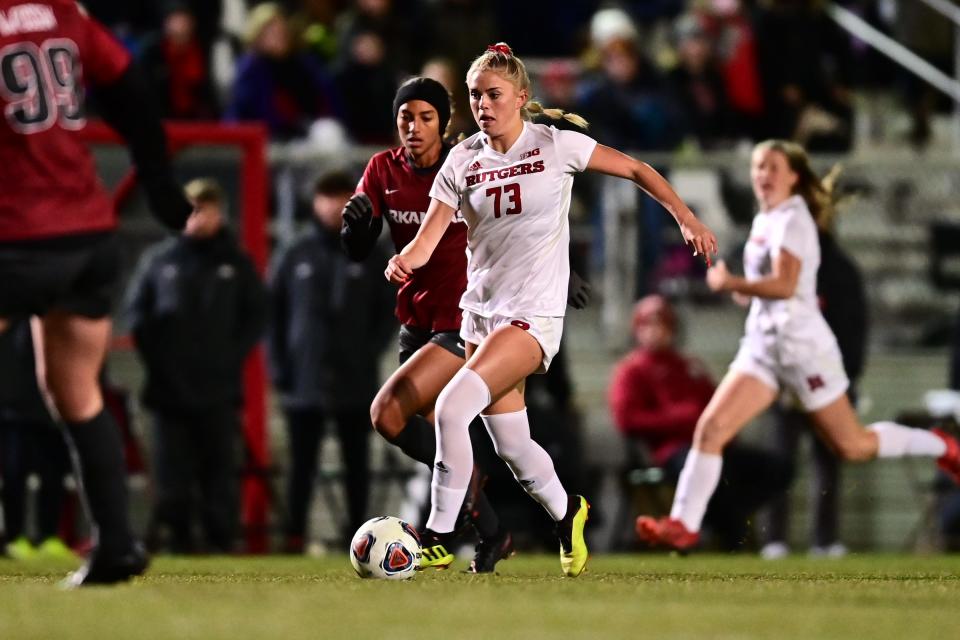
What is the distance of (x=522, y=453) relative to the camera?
8.16m

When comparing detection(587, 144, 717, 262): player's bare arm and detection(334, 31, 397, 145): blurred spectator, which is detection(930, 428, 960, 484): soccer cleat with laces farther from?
detection(334, 31, 397, 145): blurred spectator

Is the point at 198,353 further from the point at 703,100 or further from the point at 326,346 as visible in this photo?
the point at 703,100

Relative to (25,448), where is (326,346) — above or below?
above

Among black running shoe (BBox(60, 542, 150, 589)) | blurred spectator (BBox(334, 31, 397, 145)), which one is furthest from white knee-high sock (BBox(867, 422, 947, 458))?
blurred spectator (BBox(334, 31, 397, 145))

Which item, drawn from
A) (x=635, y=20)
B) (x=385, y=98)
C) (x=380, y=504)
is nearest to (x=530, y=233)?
(x=380, y=504)

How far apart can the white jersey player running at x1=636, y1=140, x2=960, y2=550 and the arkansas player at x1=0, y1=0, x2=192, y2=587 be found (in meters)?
4.07

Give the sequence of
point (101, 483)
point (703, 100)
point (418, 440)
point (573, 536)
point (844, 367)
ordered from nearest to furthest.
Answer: point (101, 483) → point (573, 536) → point (418, 440) → point (844, 367) → point (703, 100)

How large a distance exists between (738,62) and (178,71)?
4864 mm

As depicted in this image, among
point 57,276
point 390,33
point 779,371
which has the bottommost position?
point 779,371

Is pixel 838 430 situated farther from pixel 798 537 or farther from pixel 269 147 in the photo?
pixel 269 147

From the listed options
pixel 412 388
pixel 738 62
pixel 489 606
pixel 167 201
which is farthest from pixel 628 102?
pixel 489 606

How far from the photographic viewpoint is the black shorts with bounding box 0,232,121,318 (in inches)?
257

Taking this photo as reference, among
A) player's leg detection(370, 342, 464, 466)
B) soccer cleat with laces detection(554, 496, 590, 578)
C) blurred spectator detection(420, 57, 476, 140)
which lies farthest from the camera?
blurred spectator detection(420, 57, 476, 140)

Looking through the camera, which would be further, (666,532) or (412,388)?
(666,532)
